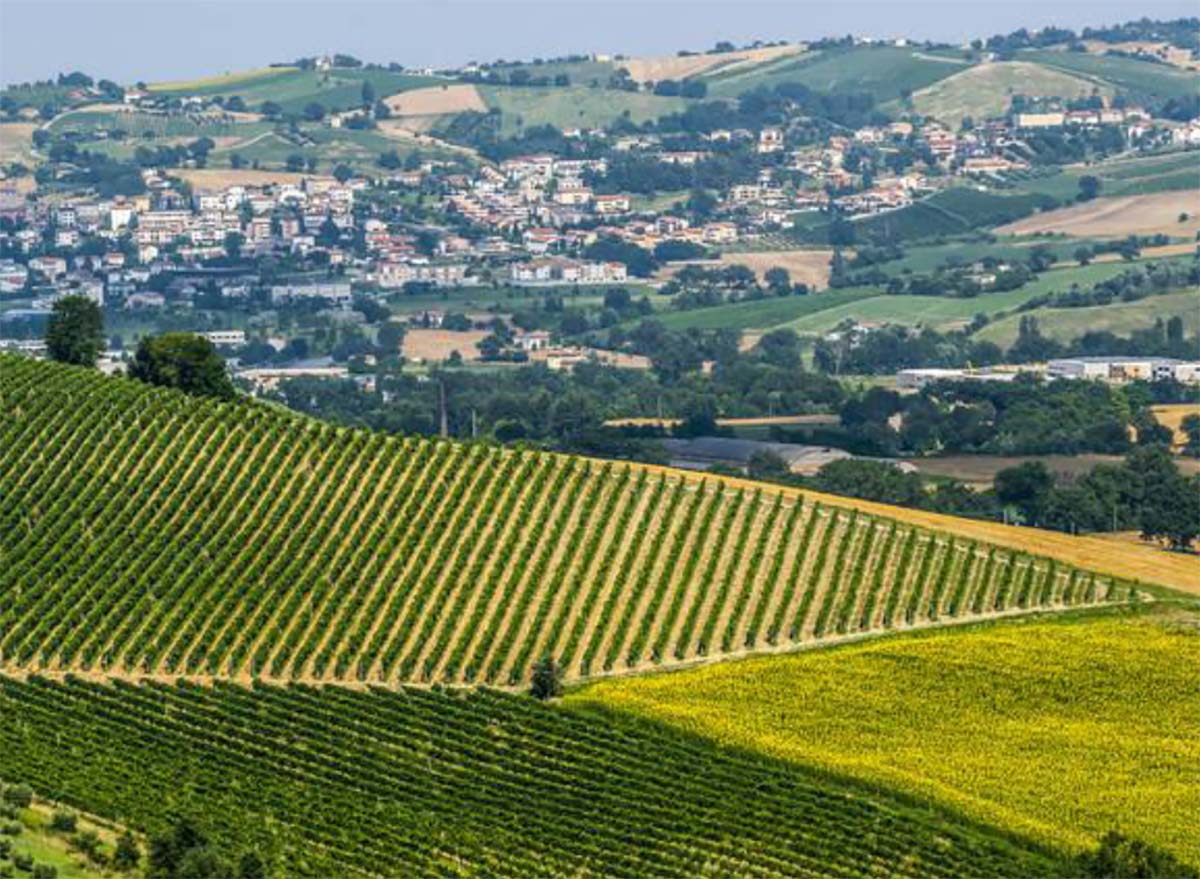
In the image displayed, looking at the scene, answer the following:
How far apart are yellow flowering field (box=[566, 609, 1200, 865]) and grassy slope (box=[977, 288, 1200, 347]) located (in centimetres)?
12424

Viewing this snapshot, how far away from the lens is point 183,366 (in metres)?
95.2

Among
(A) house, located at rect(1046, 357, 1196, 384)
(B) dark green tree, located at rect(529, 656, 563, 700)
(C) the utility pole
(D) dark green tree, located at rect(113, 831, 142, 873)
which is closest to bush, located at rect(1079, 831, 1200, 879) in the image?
(D) dark green tree, located at rect(113, 831, 142, 873)

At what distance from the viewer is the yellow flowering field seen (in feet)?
190

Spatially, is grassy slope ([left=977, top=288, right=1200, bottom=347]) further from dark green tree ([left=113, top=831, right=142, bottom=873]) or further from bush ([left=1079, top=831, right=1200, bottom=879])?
dark green tree ([left=113, top=831, right=142, bottom=873])

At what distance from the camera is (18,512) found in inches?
3059

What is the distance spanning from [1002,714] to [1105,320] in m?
135

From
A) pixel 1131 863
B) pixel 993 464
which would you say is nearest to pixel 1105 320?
pixel 993 464

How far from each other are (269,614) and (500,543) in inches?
261

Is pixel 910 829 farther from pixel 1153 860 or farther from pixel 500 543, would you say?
pixel 500 543

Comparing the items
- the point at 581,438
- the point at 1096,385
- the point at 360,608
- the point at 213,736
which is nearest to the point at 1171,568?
the point at 360,608

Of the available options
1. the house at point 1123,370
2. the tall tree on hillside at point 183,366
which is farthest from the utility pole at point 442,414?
the tall tree on hillside at point 183,366

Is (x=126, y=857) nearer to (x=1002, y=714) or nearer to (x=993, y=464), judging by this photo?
(x=1002, y=714)

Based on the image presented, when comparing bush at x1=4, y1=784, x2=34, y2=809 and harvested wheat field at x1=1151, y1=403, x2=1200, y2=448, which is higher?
bush at x1=4, y1=784, x2=34, y2=809

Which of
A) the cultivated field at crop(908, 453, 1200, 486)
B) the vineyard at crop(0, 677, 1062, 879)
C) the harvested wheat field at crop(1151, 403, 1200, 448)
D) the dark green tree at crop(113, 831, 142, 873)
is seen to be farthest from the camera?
the harvested wheat field at crop(1151, 403, 1200, 448)
